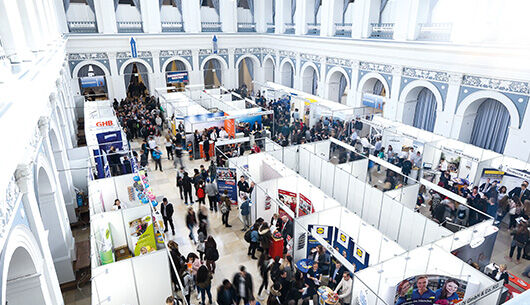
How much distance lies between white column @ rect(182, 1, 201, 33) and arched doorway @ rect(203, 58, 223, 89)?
2.92 meters

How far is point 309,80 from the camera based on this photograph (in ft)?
68.4

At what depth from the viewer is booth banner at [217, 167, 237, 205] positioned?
32.5 ft

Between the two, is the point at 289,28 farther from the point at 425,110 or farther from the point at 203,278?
the point at 203,278

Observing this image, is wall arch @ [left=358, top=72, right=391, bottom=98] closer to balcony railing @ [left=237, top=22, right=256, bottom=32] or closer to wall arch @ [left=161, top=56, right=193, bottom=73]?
balcony railing @ [left=237, top=22, right=256, bottom=32]

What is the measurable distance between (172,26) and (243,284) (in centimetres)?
1999

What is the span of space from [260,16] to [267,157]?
665 inches

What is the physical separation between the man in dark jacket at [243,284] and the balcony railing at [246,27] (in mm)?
21320

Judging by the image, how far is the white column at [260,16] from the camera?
77.6 ft

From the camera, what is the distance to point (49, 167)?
6805mm

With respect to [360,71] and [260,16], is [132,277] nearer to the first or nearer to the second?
[360,71]

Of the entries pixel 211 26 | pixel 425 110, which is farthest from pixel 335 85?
pixel 211 26

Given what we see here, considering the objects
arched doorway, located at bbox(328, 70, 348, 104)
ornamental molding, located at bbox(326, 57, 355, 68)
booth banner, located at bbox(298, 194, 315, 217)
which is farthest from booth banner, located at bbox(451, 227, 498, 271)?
arched doorway, located at bbox(328, 70, 348, 104)

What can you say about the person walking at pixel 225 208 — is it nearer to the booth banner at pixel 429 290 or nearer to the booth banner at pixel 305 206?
the booth banner at pixel 305 206

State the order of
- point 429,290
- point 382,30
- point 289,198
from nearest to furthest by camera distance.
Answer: point 429,290, point 289,198, point 382,30
